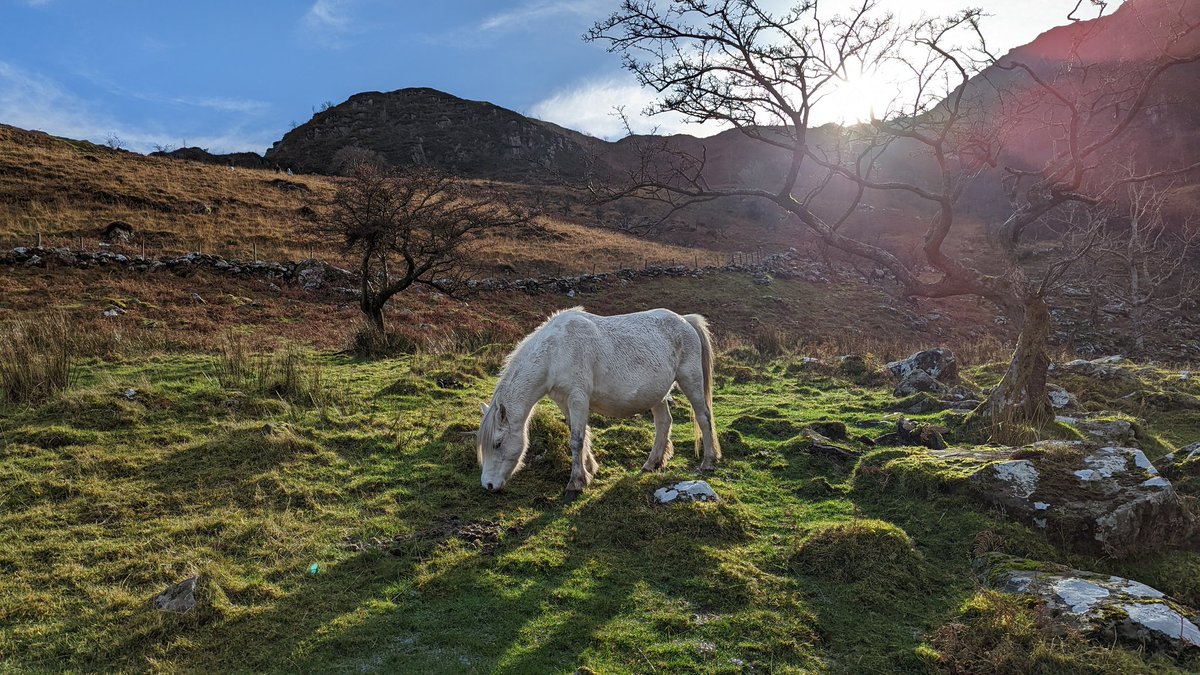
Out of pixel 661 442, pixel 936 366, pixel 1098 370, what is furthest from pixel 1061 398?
pixel 661 442

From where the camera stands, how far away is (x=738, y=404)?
12.5 metres

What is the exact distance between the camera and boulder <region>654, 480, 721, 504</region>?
6875mm

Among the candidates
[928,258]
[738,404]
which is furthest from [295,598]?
[928,258]

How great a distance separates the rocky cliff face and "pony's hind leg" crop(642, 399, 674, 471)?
2974 inches

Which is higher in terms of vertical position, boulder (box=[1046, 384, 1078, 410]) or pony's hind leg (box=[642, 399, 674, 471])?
pony's hind leg (box=[642, 399, 674, 471])

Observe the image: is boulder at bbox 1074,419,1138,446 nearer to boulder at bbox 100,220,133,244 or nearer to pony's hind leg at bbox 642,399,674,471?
pony's hind leg at bbox 642,399,674,471

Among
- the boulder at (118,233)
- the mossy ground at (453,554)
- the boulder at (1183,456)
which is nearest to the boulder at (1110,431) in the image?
the boulder at (1183,456)

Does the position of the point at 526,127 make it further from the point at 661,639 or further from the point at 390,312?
the point at 661,639

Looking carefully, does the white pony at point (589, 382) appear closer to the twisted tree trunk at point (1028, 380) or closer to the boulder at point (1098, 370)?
the twisted tree trunk at point (1028, 380)

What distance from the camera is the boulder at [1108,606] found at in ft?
13.8

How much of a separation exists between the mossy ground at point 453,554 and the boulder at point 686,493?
19cm

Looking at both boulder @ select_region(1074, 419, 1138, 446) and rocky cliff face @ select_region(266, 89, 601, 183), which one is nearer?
boulder @ select_region(1074, 419, 1138, 446)

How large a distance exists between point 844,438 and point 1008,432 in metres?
2.24

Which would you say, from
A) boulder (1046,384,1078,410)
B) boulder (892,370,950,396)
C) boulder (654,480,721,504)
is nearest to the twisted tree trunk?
boulder (1046,384,1078,410)
